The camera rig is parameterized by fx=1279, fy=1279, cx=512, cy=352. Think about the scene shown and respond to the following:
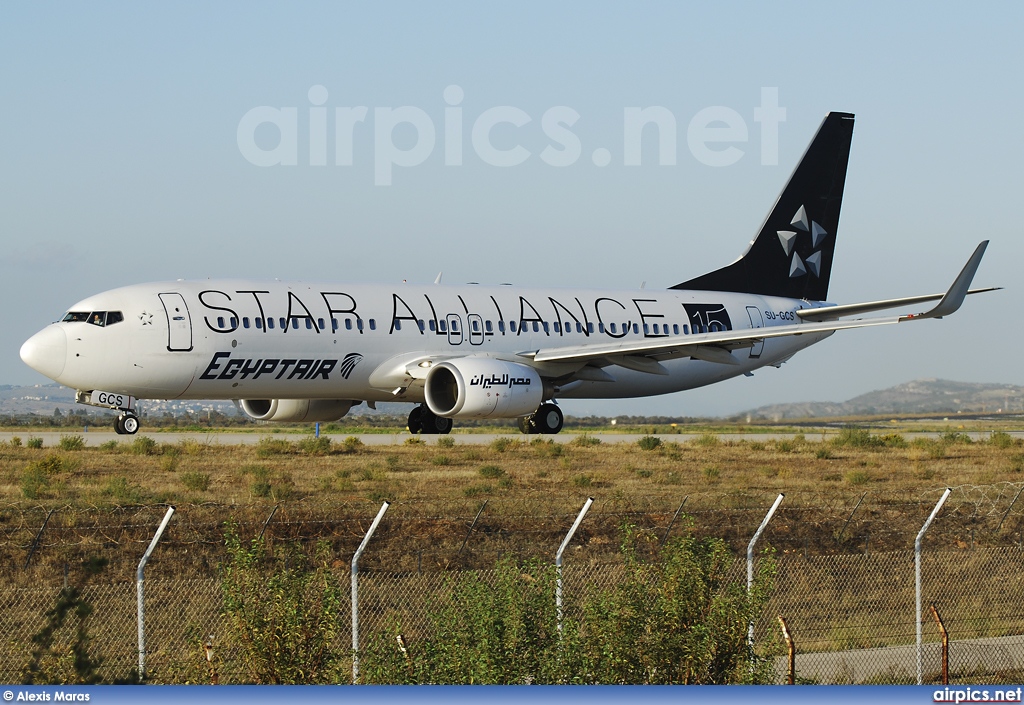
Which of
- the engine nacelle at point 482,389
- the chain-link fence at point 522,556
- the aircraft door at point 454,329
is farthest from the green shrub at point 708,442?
the chain-link fence at point 522,556

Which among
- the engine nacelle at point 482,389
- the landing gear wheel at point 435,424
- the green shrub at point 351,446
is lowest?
the green shrub at point 351,446

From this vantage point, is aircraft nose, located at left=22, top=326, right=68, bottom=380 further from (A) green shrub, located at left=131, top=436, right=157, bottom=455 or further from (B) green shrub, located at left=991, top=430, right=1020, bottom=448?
(B) green shrub, located at left=991, top=430, right=1020, bottom=448

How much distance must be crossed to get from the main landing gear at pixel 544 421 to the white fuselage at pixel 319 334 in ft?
2.67

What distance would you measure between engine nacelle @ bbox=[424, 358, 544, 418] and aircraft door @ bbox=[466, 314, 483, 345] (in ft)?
4.58

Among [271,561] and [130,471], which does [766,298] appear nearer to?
[130,471]

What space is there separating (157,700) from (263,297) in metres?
23.7

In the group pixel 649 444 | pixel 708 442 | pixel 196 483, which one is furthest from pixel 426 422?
pixel 196 483

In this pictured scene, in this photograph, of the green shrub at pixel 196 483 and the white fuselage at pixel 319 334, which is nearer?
the green shrub at pixel 196 483

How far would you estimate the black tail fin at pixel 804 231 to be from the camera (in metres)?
39.4

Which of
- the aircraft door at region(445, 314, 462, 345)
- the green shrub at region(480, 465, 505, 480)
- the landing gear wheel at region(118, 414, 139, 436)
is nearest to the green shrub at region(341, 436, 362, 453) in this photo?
the aircraft door at region(445, 314, 462, 345)

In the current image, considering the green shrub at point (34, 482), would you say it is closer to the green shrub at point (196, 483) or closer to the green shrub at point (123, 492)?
the green shrub at point (123, 492)

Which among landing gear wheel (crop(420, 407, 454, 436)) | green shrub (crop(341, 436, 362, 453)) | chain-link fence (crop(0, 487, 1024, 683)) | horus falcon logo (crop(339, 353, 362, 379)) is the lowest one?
chain-link fence (crop(0, 487, 1024, 683))

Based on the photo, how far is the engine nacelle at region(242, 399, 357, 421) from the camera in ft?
106

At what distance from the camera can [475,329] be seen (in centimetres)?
3159
